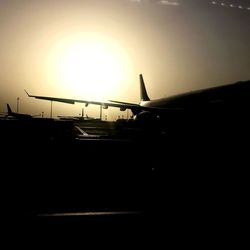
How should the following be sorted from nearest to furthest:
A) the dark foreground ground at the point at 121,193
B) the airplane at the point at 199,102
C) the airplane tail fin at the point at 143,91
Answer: the dark foreground ground at the point at 121,193 < the airplane at the point at 199,102 < the airplane tail fin at the point at 143,91

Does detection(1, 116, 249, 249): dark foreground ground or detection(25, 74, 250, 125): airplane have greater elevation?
detection(25, 74, 250, 125): airplane

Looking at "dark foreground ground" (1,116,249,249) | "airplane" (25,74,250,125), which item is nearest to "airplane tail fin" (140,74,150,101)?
"airplane" (25,74,250,125)

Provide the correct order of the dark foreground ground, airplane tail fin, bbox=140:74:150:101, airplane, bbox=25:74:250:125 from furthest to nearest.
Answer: airplane tail fin, bbox=140:74:150:101 < airplane, bbox=25:74:250:125 < the dark foreground ground

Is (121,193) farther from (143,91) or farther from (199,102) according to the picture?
(143,91)

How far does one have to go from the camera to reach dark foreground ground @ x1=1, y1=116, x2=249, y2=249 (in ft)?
14.8

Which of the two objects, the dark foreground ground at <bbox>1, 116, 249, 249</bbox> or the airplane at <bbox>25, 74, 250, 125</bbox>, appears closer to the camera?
the dark foreground ground at <bbox>1, 116, 249, 249</bbox>

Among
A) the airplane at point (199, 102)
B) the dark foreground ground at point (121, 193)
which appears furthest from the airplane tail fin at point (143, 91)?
the dark foreground ground at point (121, 193)

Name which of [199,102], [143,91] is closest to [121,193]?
[199,102]

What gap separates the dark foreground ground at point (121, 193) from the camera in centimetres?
450

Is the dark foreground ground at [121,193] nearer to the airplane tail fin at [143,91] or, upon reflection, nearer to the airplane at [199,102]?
the airplane at [199,102]

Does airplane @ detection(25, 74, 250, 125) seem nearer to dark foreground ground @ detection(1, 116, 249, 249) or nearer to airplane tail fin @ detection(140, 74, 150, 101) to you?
dark foreground ground @ detection(1, 116, 249, 249)

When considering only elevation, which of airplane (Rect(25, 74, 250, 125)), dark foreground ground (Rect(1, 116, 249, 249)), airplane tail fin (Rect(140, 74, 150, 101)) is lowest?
dark foreground ground (Rect(1, 116, 249, 249))

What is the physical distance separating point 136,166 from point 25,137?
243 inches

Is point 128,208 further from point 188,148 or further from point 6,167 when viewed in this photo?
point 188,148
